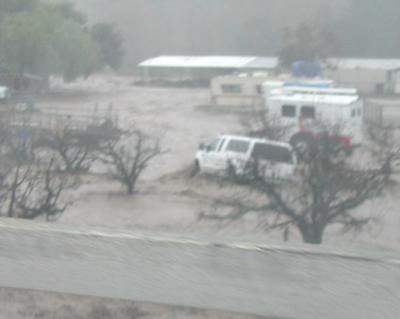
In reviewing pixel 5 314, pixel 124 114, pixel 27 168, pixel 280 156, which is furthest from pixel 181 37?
pixel 5 314

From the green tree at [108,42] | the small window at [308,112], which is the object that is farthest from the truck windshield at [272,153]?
the green tree at [108,42]

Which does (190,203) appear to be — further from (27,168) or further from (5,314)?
(5,314)

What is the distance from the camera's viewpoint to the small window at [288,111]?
43.5 ft

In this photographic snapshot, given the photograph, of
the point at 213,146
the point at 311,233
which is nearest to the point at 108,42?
the point at 213,146

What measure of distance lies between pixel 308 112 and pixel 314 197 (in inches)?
246

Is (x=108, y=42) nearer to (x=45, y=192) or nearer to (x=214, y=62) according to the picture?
(x=214, y=62)

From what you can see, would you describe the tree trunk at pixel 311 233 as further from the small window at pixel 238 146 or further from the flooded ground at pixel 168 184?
the small window at pixel 238 146

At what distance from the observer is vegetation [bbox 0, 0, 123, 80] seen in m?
13.6

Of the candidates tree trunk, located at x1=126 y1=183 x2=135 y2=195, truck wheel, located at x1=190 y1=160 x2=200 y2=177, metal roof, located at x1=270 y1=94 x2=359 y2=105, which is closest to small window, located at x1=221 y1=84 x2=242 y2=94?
metal roof, located at x1=270 y1=94 x2=359 y2=105

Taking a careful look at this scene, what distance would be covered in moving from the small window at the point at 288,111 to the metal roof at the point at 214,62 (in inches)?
120

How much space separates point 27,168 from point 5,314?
623 centimetres

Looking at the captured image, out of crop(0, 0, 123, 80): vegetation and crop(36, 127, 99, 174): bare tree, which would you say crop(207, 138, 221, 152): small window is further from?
crop(0, 0, 123, 80): vegetation

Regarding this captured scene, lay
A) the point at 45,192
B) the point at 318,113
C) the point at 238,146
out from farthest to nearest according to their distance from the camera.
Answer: the point at 318,113 → the point at 238,146 → the point at 45,192

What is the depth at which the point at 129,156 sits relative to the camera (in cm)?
1040
